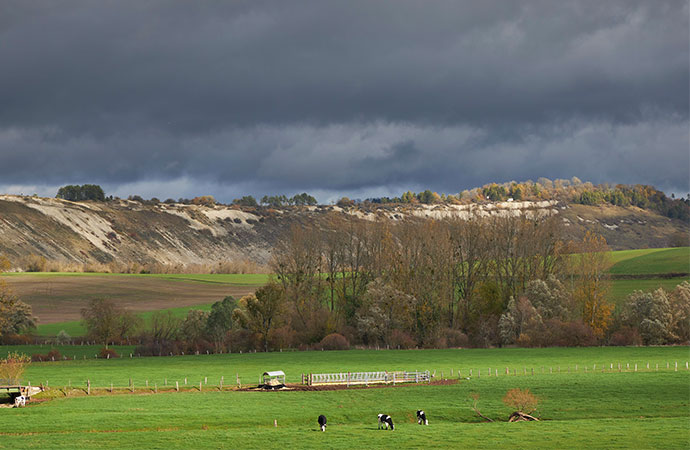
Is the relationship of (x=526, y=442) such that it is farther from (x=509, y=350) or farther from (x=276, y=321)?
(x=276, y=321)

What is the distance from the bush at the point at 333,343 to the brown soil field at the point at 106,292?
47617 millimetres

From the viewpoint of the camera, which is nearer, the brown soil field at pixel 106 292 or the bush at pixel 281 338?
the bush at pixel 281 338

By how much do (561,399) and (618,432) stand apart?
12.5 metres

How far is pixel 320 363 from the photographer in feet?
267

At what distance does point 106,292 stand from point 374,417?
11574 centimetres

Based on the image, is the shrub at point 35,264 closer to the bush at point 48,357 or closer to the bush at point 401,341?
the bush at point 48,357

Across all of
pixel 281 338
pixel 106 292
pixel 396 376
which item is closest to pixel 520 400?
Answer: pixel 396 376

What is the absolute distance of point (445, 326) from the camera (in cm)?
10988

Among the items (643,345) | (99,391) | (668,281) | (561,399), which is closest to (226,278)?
(668,281)

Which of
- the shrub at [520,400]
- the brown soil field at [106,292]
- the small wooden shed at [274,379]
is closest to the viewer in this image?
the shrub at [520,400]

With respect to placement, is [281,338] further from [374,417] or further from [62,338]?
[374,417]

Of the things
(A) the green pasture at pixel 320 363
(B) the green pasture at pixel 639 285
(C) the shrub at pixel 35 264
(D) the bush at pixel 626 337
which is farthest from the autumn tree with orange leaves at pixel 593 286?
(C) the shrub at pixel 35 264

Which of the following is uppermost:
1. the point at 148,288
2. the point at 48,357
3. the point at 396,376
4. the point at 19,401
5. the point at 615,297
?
the point at 148,288

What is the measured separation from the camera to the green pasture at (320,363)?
69.4m
